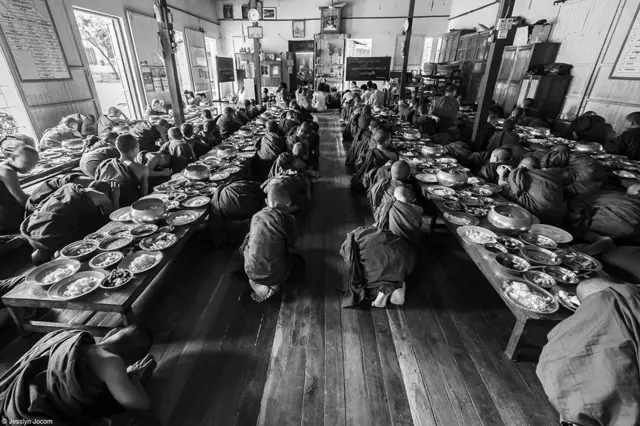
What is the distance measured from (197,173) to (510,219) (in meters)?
4.12

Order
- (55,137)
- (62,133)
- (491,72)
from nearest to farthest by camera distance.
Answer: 1. (491,72)
2. (55,137)
3. (62,133)

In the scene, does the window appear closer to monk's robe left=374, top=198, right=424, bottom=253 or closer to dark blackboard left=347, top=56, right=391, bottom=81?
dark blackboard left=347, top=56, right=391, bottom=81

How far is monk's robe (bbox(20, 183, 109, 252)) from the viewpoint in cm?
336

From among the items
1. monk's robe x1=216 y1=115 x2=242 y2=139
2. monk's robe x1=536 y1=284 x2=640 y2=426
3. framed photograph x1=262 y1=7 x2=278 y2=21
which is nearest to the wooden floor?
monk's robe x1=536 y1=284 x2=640 y2=426

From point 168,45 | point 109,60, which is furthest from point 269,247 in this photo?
point 109,60

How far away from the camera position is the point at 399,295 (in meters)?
3.30

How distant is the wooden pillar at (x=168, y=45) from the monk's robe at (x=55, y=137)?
221cm

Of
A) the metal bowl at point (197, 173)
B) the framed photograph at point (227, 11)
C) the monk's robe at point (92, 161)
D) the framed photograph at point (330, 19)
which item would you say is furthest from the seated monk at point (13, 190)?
the framed photograph at point (227, 11)

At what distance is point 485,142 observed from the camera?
7.20m

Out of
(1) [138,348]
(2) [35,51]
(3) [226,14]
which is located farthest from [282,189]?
(3) [226,14]

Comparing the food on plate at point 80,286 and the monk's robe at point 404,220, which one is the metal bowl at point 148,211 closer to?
the food on plate at point 80,286

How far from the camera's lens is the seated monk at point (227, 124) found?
336 inches

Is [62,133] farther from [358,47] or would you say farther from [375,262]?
[358,47]

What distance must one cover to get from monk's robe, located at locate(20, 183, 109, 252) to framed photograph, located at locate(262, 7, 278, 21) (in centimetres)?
1881
